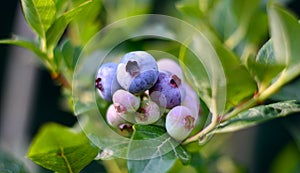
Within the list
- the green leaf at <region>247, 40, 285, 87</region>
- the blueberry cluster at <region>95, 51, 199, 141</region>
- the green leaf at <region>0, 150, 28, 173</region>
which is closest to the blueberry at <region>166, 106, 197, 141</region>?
the blueberry cluster at <region>95, 51, 199, 141</region>

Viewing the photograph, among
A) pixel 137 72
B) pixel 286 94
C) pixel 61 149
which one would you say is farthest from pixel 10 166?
pixel 286 94

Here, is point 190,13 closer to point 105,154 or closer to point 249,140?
point 105,154

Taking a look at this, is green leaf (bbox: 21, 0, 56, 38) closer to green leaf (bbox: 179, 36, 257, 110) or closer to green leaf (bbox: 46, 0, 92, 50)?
green leaf (bbox: 46, 0, 92, 50)

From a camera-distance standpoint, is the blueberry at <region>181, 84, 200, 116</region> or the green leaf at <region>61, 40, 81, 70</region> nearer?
the blueberry at <region>181, 84, 200, 116</region>

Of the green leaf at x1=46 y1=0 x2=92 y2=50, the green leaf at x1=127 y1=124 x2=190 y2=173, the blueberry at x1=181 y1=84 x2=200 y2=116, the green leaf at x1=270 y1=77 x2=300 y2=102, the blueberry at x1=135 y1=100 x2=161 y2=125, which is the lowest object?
the green leaf at x1=270 y1=77 x2=300 y2=102

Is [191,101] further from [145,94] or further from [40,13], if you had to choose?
[40,13]

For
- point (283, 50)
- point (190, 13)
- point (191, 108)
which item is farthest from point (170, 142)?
point (190, 13)

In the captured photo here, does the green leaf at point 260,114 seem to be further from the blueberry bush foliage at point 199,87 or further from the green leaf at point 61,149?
the green leaf at point 61,149
